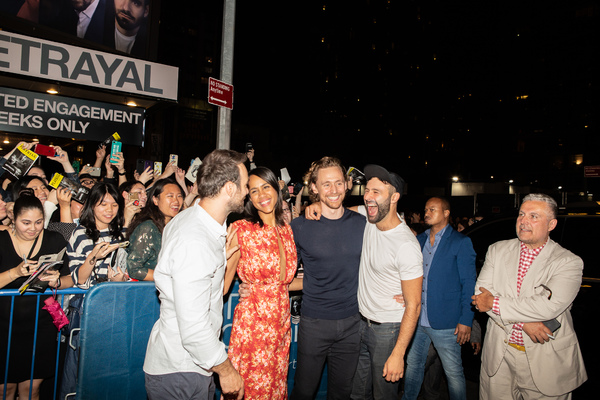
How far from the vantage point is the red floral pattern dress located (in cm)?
296

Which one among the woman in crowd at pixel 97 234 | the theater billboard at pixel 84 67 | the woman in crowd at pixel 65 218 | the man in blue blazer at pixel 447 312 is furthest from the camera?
the theater billboard at pixel 84 67

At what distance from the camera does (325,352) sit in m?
3.11

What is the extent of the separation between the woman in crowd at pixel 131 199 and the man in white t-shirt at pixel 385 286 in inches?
121

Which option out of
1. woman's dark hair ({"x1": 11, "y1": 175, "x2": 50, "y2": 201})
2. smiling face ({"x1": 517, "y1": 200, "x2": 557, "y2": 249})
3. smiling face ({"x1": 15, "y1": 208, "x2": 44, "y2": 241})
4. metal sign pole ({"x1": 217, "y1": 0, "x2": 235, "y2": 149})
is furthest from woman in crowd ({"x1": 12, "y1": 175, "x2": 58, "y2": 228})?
smiling face ({"x1": 517, "y1": 200, "x2": 557, "y2": 249})

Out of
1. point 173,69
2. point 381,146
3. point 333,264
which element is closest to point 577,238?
point 333,264

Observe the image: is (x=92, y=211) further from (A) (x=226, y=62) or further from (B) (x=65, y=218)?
(A) (x=226, y=62)

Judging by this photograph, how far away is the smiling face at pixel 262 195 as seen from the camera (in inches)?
123

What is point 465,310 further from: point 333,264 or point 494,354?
point 333,264

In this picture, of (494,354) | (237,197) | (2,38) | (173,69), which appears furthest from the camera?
(173,69)

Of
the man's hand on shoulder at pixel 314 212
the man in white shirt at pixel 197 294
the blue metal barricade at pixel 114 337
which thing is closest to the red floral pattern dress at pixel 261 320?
the man's hand on shoulder at pixel 314 212

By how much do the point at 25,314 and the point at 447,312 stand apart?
13.6 feet

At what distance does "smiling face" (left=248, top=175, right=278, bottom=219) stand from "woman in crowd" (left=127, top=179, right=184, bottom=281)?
1.27 metres

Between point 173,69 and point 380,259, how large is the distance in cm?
523

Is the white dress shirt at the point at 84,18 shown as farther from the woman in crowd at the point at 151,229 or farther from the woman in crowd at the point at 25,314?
the woman in crowd at the point at 25,314
